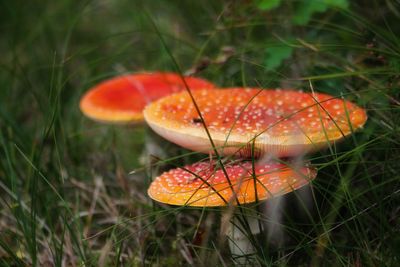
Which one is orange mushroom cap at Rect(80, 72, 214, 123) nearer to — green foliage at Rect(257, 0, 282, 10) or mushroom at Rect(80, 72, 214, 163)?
mushroom at Rect(80, 72, 214, 163)

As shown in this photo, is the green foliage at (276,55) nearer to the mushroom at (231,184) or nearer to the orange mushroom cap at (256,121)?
the orange mushroom cap at (256,121)

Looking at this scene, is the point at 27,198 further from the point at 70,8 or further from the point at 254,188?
the point at 70,8

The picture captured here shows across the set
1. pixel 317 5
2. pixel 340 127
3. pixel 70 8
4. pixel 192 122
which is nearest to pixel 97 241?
pixel 192 122

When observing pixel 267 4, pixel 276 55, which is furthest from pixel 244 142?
pixel 267 4

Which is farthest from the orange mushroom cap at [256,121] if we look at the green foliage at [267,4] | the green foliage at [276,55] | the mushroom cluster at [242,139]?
the green foliage at [267,4]

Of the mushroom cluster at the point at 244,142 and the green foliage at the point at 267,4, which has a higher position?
the green foliage at the point at 267,4

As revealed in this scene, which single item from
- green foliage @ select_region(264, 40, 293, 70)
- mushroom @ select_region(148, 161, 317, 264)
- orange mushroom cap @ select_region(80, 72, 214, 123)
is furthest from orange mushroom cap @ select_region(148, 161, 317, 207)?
orange mushroom cap @ select_region(80, 72, 214, 123)
